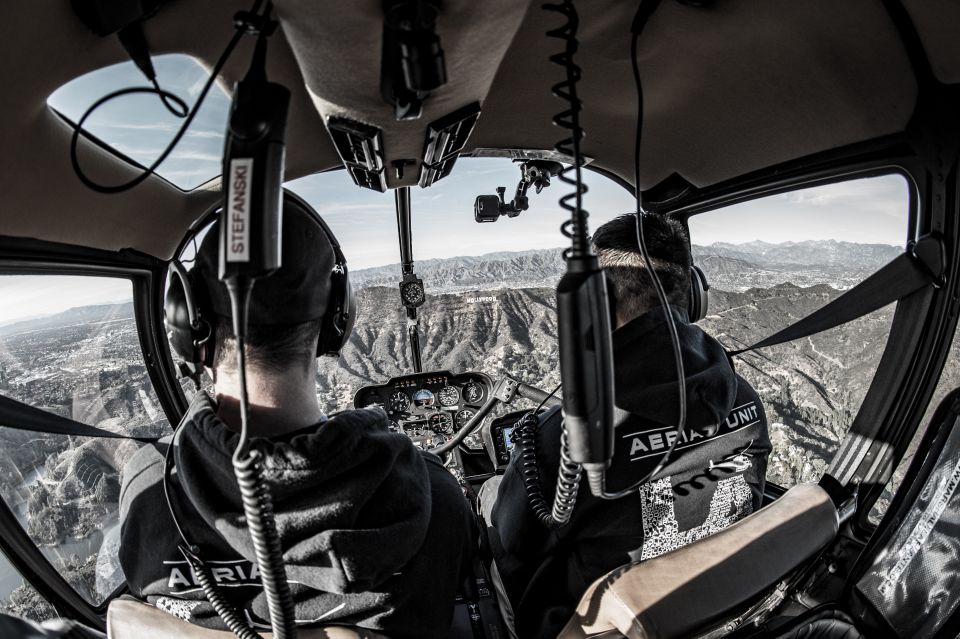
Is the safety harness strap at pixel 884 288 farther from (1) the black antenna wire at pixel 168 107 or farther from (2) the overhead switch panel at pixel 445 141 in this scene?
(1) the black antenna wire at pixel 168 107

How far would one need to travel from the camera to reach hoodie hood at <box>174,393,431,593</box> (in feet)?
2.66

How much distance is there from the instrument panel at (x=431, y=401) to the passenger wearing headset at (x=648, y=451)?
4.67 feet

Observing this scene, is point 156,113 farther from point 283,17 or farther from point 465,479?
point 465,479

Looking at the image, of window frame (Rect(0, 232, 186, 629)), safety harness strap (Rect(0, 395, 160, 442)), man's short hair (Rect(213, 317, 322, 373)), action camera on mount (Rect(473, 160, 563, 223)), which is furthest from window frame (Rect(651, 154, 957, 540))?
window frame (Rect(0, 232, 186, 629))

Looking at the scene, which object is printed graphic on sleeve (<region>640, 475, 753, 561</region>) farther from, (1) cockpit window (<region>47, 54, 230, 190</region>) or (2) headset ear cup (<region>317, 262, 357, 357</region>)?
(1) cockpit window (<region>47, 54, 230, 190</region>)

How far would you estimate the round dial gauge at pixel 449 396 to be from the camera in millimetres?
2928

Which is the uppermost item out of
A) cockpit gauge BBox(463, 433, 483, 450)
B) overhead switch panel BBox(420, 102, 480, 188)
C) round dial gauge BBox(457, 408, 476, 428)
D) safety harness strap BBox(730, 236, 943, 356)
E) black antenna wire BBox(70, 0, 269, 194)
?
overhead switch panel BBox(420, 102, 480, 188)

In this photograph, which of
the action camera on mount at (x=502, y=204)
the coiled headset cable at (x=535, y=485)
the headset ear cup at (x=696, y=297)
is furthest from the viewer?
the action camera on mount at (x=502, y=204)

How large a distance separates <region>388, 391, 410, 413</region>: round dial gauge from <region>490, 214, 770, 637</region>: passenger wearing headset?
145 cm

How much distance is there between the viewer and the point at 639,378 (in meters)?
1.24

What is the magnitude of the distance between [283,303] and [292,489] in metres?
0.30

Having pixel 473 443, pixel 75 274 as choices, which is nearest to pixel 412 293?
pixel 473 443

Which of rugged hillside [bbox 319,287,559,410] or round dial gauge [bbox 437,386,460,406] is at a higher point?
rugged hillside [bbox 319,287,559,410]

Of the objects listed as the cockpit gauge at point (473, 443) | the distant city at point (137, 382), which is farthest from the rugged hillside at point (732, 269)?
the cockpit gauge at point (473, 443)
